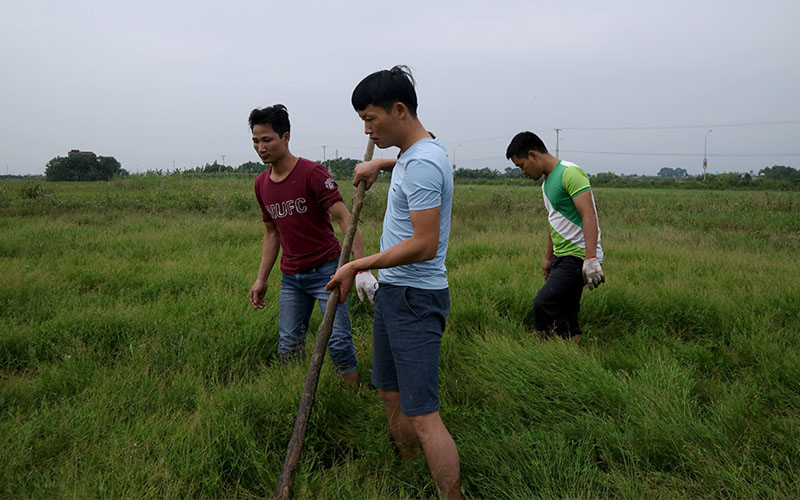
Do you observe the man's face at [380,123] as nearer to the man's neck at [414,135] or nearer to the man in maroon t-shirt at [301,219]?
the man's neck at [414,135]

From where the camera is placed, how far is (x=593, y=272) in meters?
3.06

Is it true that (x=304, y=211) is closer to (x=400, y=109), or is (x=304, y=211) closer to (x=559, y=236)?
(x=400, y=109)

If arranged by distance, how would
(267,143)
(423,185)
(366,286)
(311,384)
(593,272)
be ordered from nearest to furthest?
(423,185), (311,384), (366,286), (267,143), (593,272)

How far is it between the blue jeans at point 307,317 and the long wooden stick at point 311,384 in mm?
562

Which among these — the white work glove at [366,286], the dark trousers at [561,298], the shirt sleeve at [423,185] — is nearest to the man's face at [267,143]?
the white work glove at [366,286]

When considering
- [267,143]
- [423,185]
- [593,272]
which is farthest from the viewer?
[593,272]

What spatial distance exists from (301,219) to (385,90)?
126 centimetres

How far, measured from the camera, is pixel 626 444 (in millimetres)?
2258

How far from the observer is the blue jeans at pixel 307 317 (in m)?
2.81

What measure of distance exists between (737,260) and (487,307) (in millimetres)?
3776

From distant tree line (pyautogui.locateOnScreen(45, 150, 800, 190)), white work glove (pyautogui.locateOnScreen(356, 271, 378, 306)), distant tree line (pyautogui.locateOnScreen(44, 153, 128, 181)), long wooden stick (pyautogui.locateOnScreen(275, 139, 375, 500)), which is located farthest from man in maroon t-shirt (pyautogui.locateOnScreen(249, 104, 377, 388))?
distant tree line (pyautogui.locateOnScreen(44, 153, 128, 181))

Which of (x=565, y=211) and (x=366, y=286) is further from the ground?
(x=565, y=211)

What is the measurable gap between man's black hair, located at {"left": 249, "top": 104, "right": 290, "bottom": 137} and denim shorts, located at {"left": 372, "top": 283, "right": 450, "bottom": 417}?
135cm

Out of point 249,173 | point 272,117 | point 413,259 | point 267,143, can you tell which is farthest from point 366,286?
point 249,173
